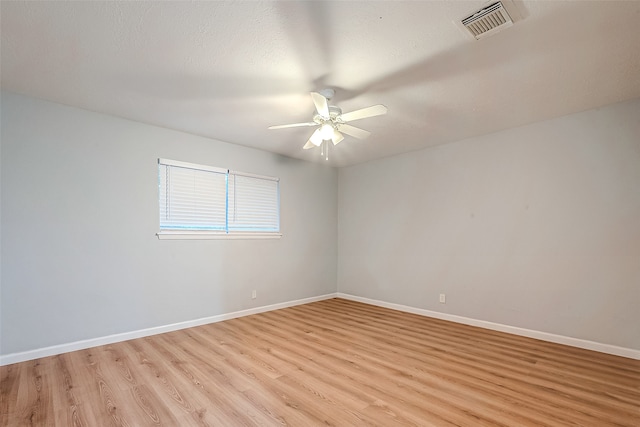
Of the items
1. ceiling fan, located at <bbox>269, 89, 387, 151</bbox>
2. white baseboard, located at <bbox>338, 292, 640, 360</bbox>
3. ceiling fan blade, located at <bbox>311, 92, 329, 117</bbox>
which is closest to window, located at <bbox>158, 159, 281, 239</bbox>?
ceiling fan, located at <bbox>269, 89, 387, 151</bbox>

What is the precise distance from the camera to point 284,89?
2826mm

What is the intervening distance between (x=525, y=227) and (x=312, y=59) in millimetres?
3159

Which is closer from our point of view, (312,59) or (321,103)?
(312,59)

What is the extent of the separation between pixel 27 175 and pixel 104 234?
85cm

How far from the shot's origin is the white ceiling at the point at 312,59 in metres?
1.88

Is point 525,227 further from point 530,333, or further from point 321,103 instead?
point 321,103

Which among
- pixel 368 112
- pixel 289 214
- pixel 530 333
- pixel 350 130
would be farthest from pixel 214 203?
pixel 530 333

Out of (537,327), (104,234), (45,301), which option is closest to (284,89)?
(104,234)

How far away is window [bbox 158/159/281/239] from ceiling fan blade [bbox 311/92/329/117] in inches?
87.0

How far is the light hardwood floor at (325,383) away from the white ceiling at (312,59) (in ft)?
A: 8.23

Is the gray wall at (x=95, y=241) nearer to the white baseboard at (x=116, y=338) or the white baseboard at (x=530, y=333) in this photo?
the white baseboard at (x=116, y=338)

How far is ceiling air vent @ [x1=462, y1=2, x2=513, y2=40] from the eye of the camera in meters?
1.84

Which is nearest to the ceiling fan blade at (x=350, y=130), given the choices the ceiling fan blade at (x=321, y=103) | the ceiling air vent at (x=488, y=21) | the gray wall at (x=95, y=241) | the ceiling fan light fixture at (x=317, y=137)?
the ceiling fan light fixture at (x=317, y=137)

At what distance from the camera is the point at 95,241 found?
3.31m
